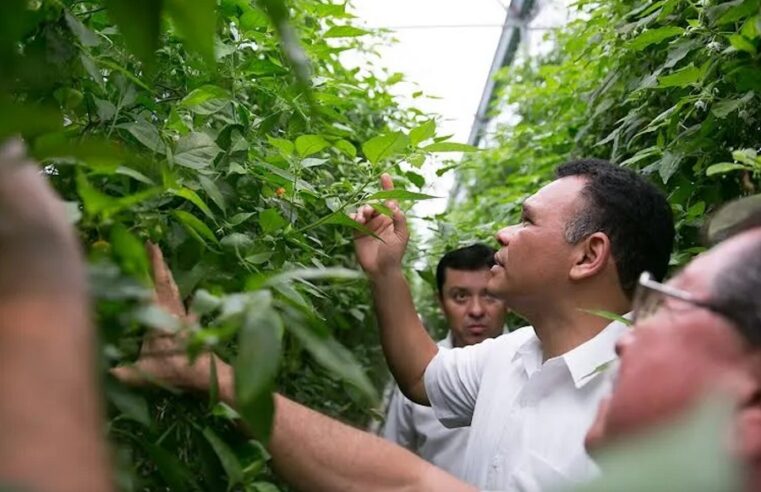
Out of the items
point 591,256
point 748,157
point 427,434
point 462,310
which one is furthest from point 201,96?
point 462,310

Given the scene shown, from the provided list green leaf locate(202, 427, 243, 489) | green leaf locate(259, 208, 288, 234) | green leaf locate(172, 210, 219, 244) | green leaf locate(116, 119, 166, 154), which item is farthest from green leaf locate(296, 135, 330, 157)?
green leaf locate(202, 427, 243, 489)

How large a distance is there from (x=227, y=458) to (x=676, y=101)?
114 centimetres

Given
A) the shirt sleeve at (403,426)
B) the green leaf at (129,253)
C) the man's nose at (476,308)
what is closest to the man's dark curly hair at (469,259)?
Result: the man's nose at (476,308)

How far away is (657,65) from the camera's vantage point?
73.9 inches

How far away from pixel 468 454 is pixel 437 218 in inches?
36.8

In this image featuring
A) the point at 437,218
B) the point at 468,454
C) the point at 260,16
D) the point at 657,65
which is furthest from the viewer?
the point at 437,218

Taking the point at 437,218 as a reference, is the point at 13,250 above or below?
below

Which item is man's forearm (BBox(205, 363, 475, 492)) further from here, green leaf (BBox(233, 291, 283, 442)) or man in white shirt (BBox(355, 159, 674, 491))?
green leaf (BBox(233, 291, 283, 442))

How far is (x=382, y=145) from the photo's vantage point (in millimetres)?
1409

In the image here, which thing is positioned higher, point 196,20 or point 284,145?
point 284,145

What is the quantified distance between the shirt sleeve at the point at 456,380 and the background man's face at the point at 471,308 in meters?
1.02

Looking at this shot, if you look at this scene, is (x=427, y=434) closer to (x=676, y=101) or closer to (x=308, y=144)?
(x=676, y=101)

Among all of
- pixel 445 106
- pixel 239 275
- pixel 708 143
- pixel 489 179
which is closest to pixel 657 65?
pixel 708 143

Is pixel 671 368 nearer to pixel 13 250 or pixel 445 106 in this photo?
pixel 13 250
